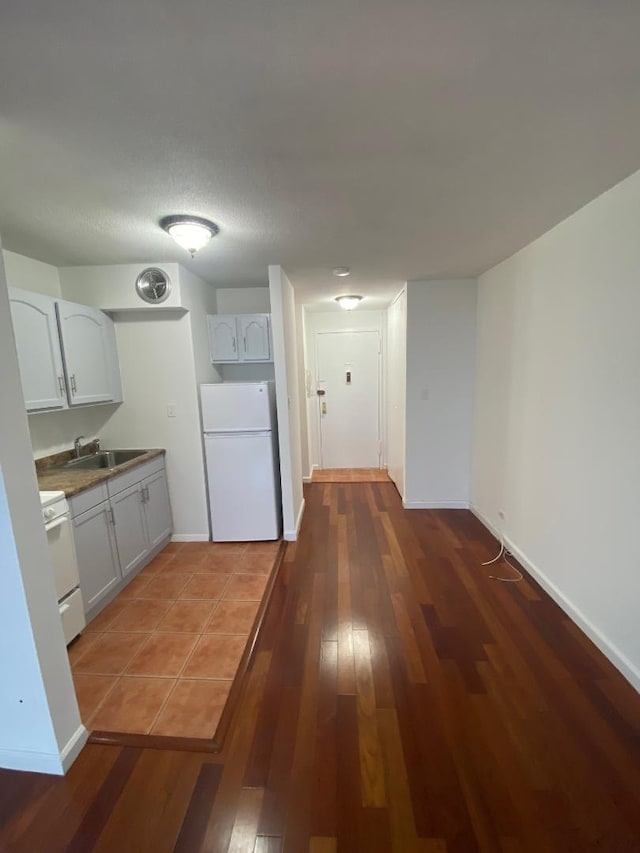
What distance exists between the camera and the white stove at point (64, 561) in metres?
1.87

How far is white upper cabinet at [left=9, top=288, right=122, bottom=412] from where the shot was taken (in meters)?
2.19

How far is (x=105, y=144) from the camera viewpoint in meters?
1.31

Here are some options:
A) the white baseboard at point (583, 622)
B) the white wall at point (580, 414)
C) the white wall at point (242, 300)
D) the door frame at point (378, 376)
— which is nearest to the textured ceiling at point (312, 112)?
the white wall at point (580, 414)

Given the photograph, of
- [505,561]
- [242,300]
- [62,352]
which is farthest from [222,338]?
[505,561]

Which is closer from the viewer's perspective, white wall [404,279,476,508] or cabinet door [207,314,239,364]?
cabinet door [207,314,239,364]

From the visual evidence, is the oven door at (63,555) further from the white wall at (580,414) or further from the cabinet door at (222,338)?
the white wall at (580,414)

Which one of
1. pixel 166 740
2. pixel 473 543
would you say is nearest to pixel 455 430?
pixel 473 543

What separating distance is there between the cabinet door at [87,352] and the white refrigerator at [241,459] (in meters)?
0.76

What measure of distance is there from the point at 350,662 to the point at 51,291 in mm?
3351

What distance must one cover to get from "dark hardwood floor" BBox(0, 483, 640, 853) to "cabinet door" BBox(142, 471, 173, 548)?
1.33m

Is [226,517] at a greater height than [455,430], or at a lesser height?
lesser

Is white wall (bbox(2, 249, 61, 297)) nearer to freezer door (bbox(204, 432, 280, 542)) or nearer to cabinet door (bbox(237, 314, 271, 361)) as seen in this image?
cabinet door (bbox(237, 314, 271, 361))

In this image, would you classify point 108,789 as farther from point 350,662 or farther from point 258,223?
point 258,223

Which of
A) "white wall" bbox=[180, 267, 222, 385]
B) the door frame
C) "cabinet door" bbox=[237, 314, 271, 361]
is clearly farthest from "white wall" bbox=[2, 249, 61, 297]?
the door frame
